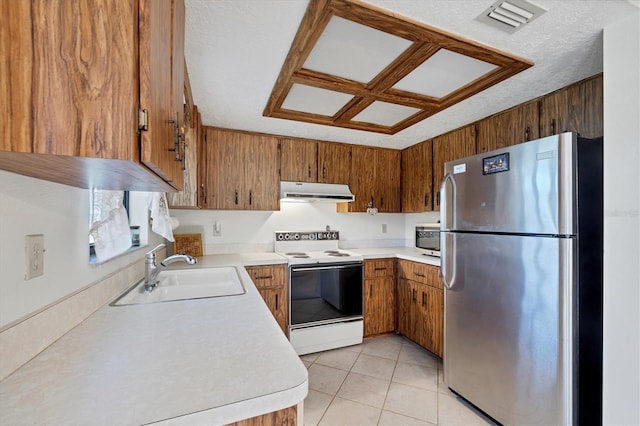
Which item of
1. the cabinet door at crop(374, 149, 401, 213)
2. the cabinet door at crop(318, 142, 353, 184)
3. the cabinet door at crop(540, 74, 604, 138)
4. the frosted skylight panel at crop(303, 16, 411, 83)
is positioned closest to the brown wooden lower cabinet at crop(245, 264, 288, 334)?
the cabinet door at crop(318, 142, 353, 184)

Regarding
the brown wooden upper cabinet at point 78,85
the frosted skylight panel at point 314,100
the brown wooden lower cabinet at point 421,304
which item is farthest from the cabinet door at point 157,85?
the brown wooden lower cabinet at point 421,304

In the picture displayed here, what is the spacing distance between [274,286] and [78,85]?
88.7 inches

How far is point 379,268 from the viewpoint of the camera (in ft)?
9.61

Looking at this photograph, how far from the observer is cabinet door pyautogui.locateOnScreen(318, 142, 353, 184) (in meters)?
3.08

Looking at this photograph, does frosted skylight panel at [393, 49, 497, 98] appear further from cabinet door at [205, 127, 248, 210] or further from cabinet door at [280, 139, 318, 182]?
cabinet door at [205, 127, 248, 210]

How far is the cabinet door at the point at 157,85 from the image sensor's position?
55 cm

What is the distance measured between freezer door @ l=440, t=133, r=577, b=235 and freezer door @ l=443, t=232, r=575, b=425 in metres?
0.08

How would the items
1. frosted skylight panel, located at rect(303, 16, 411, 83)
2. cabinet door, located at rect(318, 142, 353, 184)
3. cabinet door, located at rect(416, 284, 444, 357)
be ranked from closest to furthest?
frosted skylight panel, located at rect(303, 16, 411, 83), cabinet door, located at rect(416, 284, 444, 357), cabinet door, located at rect(318, 142, 353, 184)

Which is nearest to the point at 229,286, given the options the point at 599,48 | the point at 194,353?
the point at 194,353

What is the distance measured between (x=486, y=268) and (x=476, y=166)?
2.18 feet

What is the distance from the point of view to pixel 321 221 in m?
3.36

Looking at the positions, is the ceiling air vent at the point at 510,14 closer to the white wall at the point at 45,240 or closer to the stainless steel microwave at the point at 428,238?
the white wall at the point at 45,240

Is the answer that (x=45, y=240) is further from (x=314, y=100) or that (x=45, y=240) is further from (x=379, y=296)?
(x=379, y=296)
